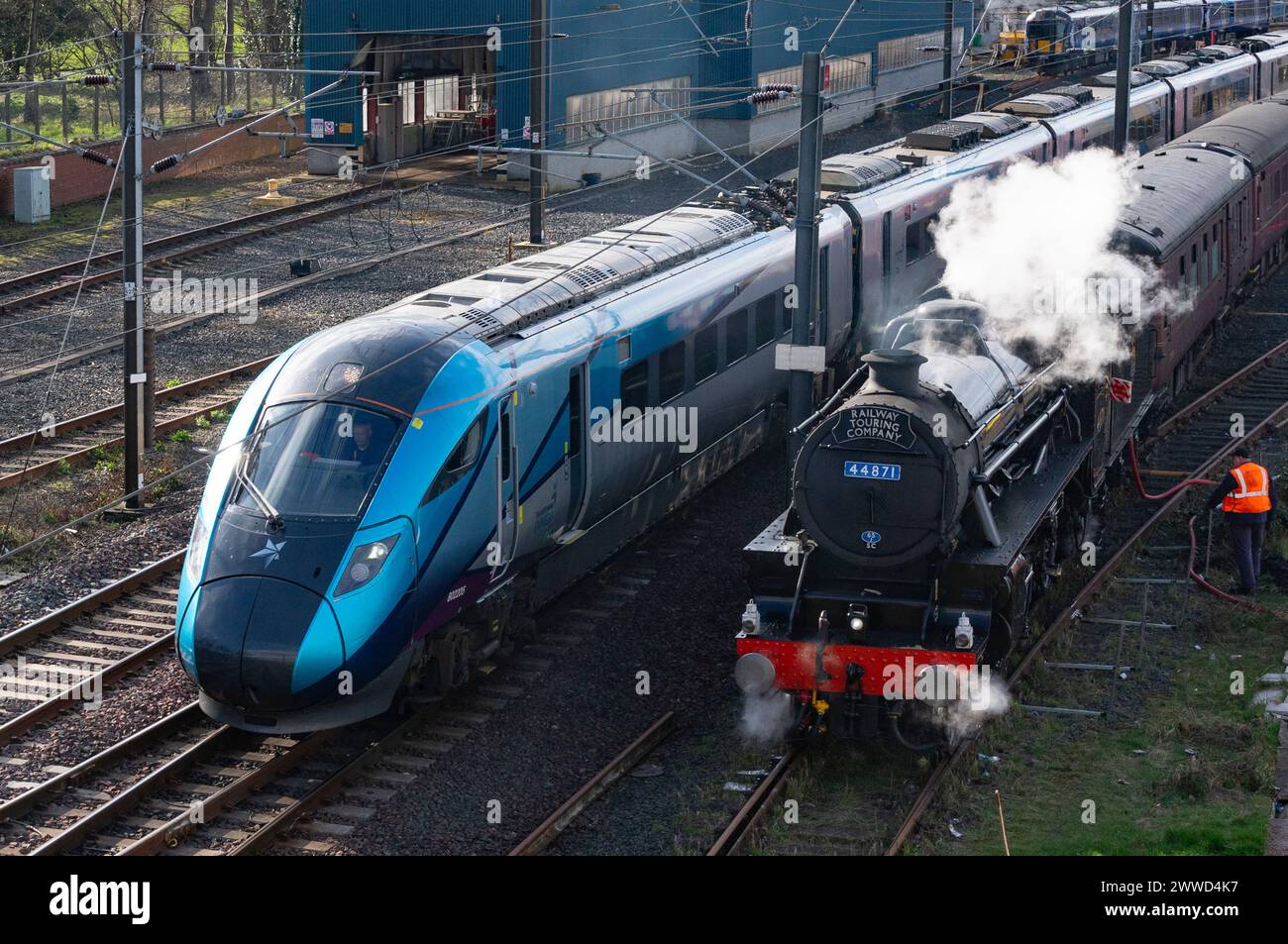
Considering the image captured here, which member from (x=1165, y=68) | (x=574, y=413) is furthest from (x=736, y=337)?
(x=1165, y=68)

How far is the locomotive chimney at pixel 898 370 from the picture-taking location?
12.6 metres

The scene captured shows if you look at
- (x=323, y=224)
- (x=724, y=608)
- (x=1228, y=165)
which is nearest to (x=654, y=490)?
(x=724, y=608)

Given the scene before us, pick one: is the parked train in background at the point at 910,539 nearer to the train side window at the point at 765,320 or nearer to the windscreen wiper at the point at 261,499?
the windscreen wiper at the point at 261,499

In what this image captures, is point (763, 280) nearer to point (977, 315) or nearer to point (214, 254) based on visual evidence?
point (977, 315)

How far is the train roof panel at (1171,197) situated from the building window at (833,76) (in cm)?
2397

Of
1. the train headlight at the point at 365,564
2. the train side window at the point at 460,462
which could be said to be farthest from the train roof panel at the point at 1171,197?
the train headlight at the point at 365,564

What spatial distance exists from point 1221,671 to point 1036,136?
17447 mm

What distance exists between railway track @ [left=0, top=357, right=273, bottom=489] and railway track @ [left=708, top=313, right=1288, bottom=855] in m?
11.0

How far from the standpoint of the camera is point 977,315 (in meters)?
14.6

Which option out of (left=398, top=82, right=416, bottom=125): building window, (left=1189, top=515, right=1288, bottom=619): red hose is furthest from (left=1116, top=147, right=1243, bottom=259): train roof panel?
(left=398, top=82, right=416, bottom=125): building window

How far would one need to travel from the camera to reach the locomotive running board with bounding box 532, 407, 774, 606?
15.4 metres

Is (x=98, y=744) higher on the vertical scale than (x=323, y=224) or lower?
lower

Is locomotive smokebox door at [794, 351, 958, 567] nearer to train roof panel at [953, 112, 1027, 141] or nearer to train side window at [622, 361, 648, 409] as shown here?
train side window at [622, 361, 648, 409]

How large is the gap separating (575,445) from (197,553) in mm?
3838
